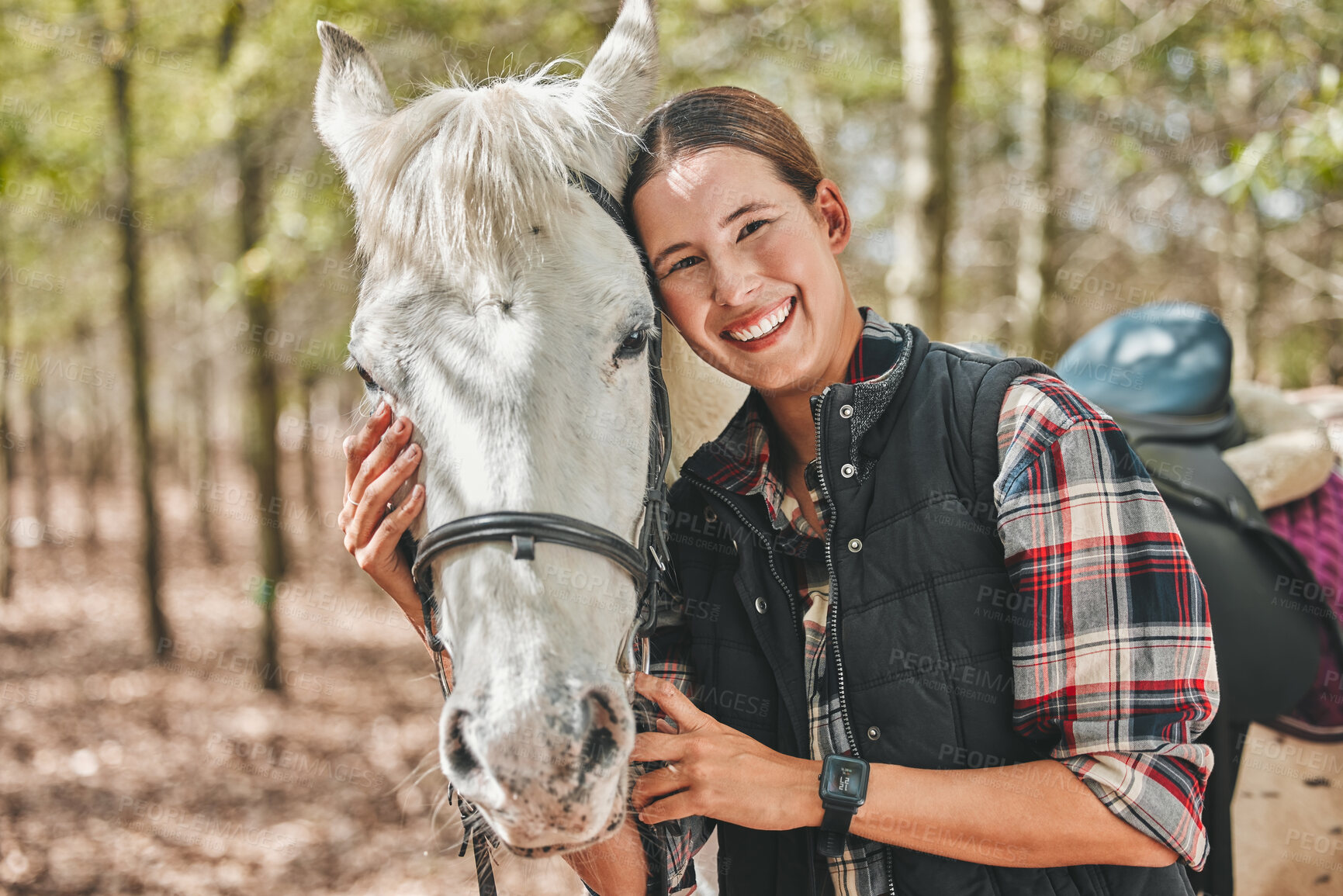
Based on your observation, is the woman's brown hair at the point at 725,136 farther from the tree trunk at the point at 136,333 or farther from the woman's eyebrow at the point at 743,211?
the tree trunk at the point at 136,333

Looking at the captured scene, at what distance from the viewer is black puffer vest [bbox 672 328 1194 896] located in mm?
1473

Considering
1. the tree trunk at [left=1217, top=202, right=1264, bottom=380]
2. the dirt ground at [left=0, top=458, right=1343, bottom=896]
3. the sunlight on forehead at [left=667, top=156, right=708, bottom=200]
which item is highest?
the tree trunk at [left=1217, top=202, right=1264, bottom=380]

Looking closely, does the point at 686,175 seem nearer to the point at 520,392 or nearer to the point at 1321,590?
the point at 520,392

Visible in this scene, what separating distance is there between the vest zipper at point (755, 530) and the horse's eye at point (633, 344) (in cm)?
34

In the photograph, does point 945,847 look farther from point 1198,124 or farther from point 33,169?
point 1198,124

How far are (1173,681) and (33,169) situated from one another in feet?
25.1

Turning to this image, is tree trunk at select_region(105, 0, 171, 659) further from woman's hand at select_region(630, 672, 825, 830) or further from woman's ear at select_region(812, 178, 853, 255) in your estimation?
woman's hand at select_region(630, 672, 825, 830)

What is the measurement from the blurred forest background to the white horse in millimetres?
658

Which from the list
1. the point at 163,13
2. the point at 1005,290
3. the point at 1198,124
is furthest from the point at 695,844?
the point at 1005,290

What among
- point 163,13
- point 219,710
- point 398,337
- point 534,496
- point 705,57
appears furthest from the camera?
point 219,710

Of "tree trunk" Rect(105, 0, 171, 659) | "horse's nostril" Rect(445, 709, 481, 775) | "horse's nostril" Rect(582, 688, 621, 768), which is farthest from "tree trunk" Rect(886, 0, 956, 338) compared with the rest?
"tree trunk" Rect(105, 0, 171, 659)

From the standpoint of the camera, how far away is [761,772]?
146cm

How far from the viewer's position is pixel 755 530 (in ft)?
5.69

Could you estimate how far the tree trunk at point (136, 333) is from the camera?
7.77m
